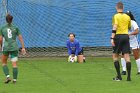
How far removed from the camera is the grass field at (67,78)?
1222 cm

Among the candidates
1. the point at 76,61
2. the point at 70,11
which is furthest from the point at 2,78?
the point at 70,11

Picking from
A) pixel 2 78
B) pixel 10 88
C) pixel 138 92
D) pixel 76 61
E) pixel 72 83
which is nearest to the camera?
pixel 138 92

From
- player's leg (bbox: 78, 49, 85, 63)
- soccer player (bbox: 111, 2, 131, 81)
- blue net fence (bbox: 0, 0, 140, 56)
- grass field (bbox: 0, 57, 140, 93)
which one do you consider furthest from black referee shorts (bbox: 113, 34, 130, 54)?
blue net fence (bbox: 0, 0, 140, 56)

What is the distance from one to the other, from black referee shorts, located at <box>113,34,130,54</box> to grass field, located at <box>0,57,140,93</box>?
843 millimetres

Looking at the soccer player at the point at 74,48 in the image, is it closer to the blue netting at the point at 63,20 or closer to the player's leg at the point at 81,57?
the player's leg at the point at 81,57

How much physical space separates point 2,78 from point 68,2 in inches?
314

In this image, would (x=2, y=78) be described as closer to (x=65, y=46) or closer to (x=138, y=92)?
(x=138, y=92)

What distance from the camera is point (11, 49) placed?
44.2 feet

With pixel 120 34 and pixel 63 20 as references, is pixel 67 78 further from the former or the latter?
pixel 63 20

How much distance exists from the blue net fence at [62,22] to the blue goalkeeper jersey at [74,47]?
1061mm

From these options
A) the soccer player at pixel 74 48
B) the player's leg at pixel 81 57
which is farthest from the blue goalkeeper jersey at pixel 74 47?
the player's leg at pixel 81 57

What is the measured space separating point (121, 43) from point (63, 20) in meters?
8.71

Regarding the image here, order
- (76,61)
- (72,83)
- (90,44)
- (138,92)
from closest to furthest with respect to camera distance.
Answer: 1. (138,92)
2. (72,83)
3. (76,61)
4. (90,44)

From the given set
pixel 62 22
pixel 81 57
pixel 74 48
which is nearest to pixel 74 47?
pixel 74 48
